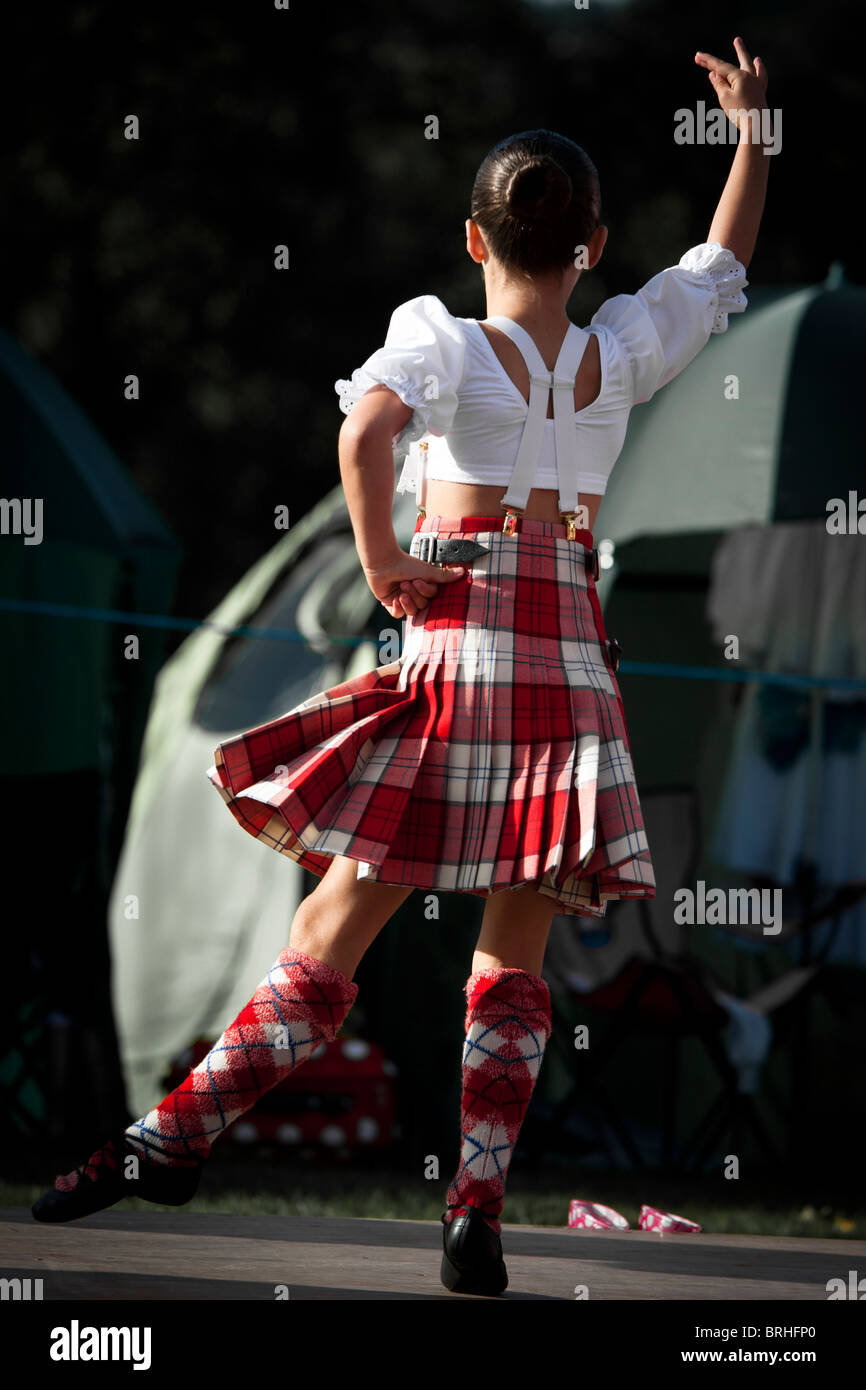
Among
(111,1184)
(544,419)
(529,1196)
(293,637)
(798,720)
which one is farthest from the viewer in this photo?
(293,637)

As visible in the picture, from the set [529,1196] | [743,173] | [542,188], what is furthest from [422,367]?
[529,1196]

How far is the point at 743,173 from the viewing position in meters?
2.37

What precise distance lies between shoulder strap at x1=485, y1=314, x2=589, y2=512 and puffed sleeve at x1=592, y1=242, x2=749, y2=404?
0.12 m

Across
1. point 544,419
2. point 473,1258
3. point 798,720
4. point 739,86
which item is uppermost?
point 739,86

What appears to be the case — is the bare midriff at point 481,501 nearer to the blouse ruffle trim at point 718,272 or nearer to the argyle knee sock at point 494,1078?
the blouse ruffle trim at point 718,272

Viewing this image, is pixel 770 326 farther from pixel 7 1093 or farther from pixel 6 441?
pixel 7 1093

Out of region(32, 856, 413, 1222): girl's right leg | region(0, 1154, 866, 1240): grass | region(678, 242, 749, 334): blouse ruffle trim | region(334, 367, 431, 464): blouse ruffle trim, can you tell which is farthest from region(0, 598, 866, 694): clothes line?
region(32, 856, 413, 1222): girl's right leg

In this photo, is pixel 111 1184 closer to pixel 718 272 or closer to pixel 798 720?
pixel 718 272

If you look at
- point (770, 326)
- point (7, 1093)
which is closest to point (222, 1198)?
point (7, 1093)

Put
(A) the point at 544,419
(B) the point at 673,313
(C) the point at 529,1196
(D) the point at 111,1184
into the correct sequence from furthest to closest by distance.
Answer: (C) the point at 529,1196 < (B) the point at 673,313 < (A) the point at 544,419 < (D) the point at 111,1184

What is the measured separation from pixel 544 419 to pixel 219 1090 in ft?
3.13

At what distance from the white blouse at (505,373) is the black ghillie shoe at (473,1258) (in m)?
0.96

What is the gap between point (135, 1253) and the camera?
7.33ft

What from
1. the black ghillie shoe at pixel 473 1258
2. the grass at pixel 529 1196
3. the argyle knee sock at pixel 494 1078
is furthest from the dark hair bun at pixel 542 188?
the grass at pixel 529 1196
